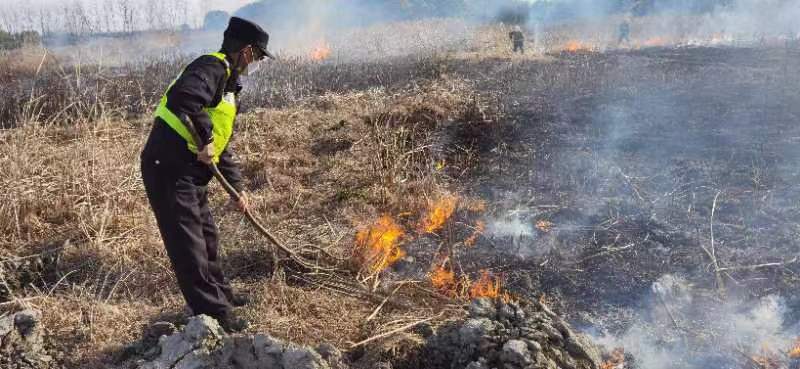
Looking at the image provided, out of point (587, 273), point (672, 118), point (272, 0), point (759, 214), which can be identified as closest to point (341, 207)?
point (587, 273)

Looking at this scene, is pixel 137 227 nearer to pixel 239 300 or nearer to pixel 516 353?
pixel 239 300

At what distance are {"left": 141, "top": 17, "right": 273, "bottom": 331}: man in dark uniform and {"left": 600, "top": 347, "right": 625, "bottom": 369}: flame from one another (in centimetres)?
244

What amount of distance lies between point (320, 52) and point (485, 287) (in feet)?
58.3

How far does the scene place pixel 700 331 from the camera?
3.42 meters

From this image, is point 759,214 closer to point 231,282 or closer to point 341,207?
point 341,207

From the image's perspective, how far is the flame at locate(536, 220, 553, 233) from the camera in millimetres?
4867

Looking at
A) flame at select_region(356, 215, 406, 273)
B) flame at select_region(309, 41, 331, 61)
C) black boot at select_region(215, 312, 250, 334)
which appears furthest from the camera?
flame at select_region(309, 41, 331, 61)

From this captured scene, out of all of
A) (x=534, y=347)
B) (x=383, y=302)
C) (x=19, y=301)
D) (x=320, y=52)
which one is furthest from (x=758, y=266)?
(x=320, y=52)

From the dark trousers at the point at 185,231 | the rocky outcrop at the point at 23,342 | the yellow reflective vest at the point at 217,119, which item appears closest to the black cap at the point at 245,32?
the yellow reflective vest at the point at 217,119

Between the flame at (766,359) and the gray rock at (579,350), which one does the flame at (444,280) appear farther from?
the flame at (766,359)

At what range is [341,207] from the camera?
5422 mm

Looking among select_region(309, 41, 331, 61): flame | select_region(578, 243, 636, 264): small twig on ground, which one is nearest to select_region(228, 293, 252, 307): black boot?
select_region(578, 243, 636, 264): small twig on ground

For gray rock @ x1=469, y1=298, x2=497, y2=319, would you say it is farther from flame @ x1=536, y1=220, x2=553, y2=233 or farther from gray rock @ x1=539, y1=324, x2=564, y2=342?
flame @ x1=536, y1=220, x2=553, y2=233

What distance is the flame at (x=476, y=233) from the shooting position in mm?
4691
